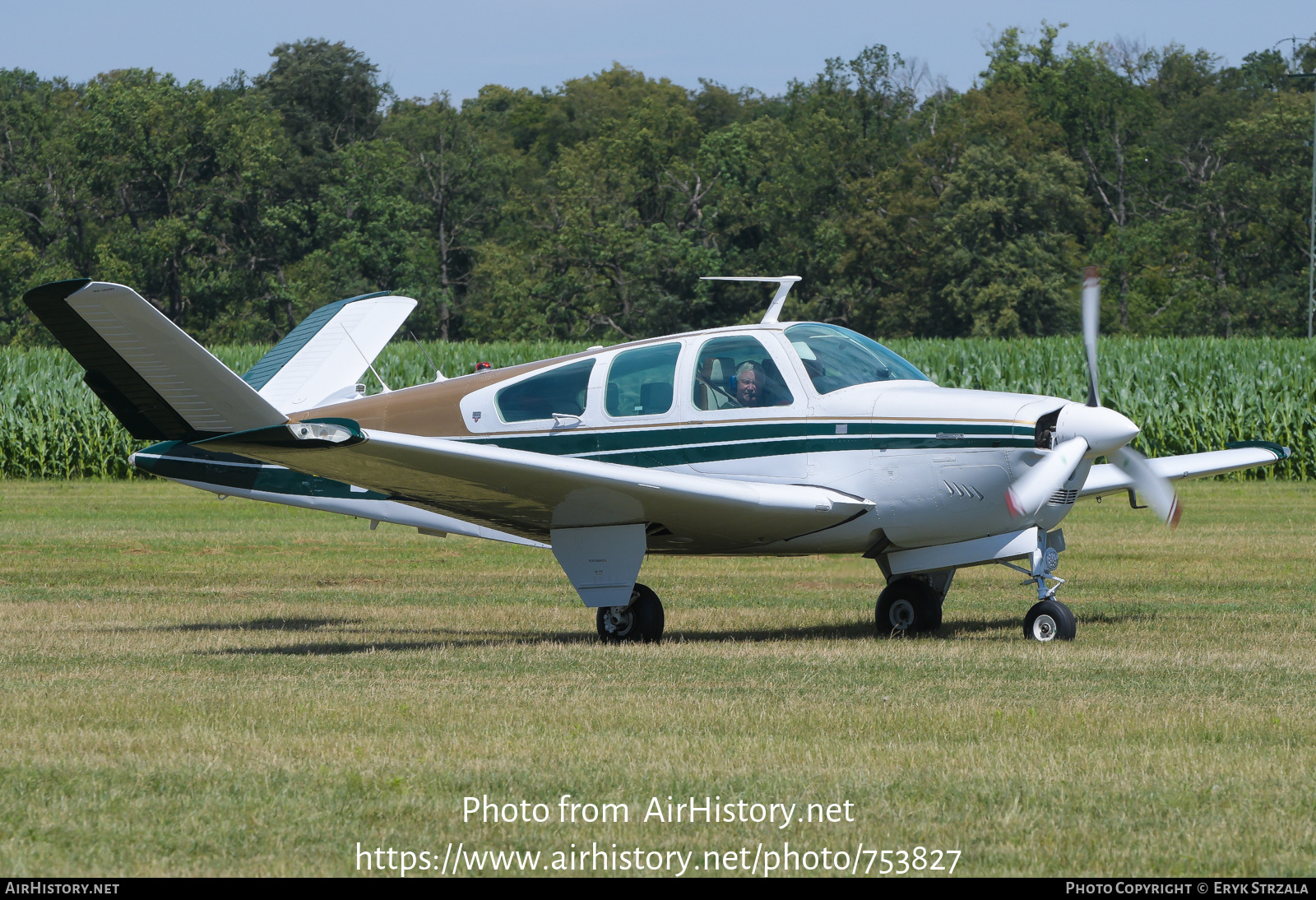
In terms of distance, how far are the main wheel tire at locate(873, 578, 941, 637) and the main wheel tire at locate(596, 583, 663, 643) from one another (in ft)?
5.77

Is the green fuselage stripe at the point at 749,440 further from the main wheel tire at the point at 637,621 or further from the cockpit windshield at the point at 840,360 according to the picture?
the main wheel tire at the point at 637,621

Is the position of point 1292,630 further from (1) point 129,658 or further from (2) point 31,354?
(2) point 31,354

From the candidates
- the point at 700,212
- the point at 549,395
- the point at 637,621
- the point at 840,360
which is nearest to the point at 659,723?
the point at 637,621

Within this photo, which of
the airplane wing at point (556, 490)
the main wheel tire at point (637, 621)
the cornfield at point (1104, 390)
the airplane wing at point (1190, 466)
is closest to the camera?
the airplane wing at point (556, 490)

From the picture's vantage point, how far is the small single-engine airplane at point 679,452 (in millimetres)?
9328

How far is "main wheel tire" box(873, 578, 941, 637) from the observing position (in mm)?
11453

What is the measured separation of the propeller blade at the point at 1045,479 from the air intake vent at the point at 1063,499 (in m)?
0.24

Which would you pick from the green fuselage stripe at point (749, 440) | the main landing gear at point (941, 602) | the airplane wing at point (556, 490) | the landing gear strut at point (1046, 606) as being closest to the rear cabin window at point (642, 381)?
the green fuselage stripe at point (749, 440)

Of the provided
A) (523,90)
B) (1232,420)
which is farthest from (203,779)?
(523,90)

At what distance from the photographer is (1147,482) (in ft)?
34.6

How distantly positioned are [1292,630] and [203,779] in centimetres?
843

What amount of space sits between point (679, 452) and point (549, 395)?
3.93 ft

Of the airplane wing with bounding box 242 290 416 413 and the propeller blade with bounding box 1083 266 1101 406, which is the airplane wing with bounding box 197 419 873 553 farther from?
the airplane wing with bounding box 242 290 416 413

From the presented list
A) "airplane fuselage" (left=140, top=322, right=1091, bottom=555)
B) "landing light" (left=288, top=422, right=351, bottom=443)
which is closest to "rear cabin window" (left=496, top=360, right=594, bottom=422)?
"airplane fuselage" (left=140, top=322, right=1091, bottom=555)
